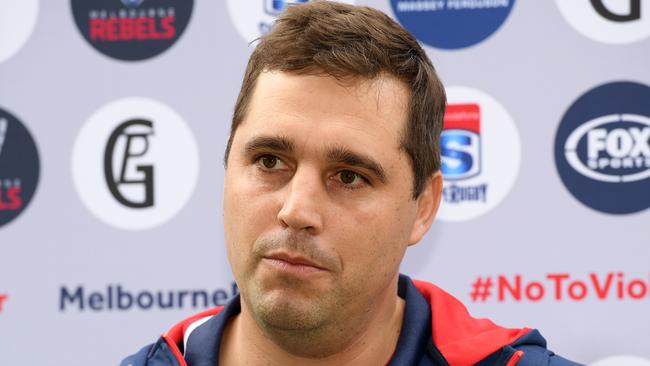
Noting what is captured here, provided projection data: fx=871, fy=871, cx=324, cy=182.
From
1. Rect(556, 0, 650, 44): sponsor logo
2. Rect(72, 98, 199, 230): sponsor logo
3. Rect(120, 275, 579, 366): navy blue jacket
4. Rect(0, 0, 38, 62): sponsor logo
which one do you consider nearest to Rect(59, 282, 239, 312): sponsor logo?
Rect(72, 98, 199, 230): sponsor logo

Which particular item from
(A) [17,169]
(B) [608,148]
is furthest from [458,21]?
(A) [17,169]

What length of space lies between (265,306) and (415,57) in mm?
481

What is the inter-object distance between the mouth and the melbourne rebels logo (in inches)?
37.9

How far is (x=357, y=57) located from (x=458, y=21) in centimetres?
80

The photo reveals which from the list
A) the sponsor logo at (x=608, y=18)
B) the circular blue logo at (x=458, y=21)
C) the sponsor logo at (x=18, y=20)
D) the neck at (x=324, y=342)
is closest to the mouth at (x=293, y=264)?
the neck at (x=324, y=342)

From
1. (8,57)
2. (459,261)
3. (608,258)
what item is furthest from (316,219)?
(8,57)

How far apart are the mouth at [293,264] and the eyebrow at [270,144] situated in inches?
6.3

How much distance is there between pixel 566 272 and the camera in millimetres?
2031

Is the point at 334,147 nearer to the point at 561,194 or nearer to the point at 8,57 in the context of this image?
the point at 561,194

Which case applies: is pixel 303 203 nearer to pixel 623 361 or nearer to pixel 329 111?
pixel 329 111

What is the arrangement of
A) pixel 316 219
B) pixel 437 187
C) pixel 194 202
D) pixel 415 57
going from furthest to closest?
1. pixel 194 202
2. pixel 437 187
3. pixel 415 57
4. pixel 316 219

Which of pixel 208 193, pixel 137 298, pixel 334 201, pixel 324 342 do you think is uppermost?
pixel 334 201

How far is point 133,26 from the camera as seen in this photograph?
2.19 m

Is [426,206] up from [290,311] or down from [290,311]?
up
